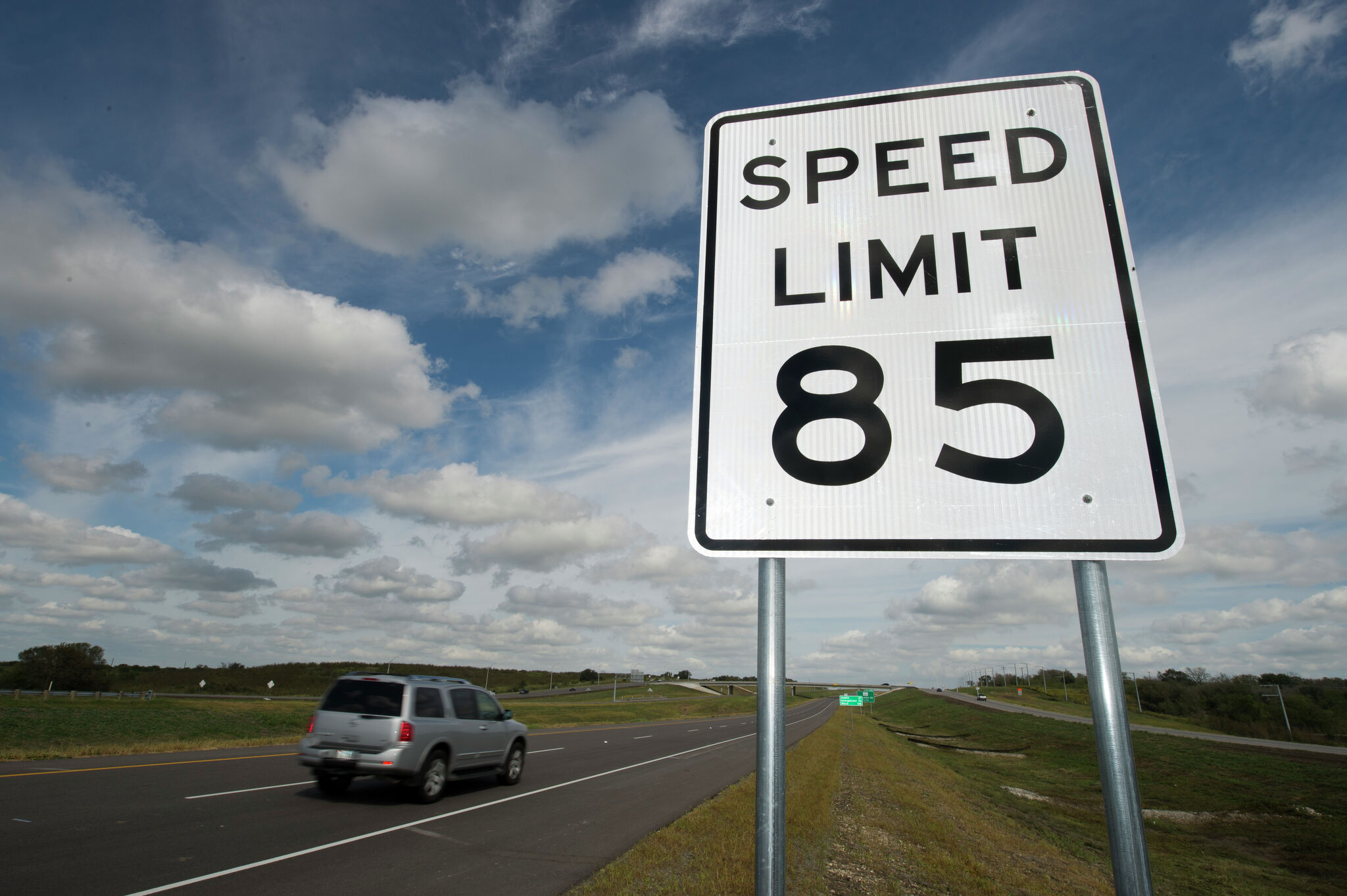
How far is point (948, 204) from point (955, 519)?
0.81 m

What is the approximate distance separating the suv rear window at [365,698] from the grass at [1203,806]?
13731 millimetres

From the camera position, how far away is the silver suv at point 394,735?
11.1m

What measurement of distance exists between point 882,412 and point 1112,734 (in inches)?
30.1

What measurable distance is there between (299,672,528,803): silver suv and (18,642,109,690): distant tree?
271ft

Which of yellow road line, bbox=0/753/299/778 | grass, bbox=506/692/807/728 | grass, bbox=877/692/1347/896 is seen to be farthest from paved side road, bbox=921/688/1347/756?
yellow road line, bbox=0/753/299/778

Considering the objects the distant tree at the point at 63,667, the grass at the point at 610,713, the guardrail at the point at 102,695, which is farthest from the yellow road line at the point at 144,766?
the distant tree at the point at 63,667

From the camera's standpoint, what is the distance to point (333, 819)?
9.84m

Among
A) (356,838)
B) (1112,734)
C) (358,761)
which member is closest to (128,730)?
(358,761)

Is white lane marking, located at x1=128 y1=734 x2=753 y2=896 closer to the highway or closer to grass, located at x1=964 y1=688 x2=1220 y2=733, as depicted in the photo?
the highway

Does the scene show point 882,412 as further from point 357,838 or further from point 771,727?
point 357,838

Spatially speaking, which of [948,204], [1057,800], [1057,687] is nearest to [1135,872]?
[948,204]

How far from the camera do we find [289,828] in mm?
9070

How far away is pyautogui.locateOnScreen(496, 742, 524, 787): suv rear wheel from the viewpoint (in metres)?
14.2

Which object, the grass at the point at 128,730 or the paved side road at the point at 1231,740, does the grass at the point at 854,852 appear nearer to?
the grass at the point at 128,730
